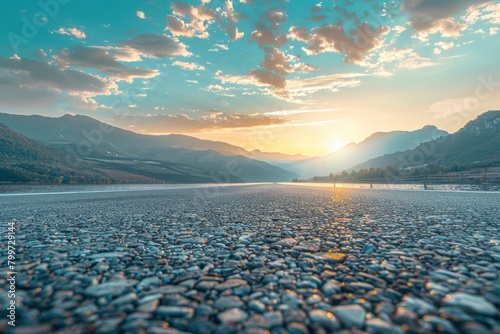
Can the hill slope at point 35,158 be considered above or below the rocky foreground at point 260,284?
above

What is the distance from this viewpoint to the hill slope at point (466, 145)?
122 m

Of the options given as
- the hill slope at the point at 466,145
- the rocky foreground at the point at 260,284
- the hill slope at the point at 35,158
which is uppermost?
the hill slope at the point at 466,145

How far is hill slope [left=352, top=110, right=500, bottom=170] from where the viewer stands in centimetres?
12174

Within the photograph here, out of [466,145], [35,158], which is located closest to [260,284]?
[35,158]

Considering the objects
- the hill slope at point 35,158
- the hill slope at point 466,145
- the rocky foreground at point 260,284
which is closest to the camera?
the rocky foreground at point 260,284

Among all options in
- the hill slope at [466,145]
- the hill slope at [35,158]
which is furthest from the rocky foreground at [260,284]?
the hill slope at [466,145]

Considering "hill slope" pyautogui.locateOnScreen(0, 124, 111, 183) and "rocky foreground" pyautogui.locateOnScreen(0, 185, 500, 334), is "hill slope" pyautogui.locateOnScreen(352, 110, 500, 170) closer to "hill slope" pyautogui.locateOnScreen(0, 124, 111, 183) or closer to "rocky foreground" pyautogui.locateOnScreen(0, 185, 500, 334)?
"hill slope" pyautogui.locateOnScreen(0, 124, 111, 183)

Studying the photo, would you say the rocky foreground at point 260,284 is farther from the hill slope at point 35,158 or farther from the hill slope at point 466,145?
the hill slope at point 466,145

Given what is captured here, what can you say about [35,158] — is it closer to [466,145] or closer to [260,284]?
[260,284]

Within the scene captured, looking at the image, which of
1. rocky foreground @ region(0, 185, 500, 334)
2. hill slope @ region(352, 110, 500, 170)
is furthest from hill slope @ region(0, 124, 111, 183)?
hill slope @ region(352, 110, 500, 170)

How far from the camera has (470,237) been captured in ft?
20.4

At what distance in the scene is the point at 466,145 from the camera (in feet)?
452

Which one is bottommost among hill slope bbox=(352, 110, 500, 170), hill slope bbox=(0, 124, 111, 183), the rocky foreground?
the rocky foreground

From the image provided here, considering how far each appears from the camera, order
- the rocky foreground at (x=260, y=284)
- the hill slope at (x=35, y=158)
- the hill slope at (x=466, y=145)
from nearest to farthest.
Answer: the rocky foreground at (x=260, y=284) < the hill slope at (x=35, y=158) < the hill slope at (x=466, y=145)
